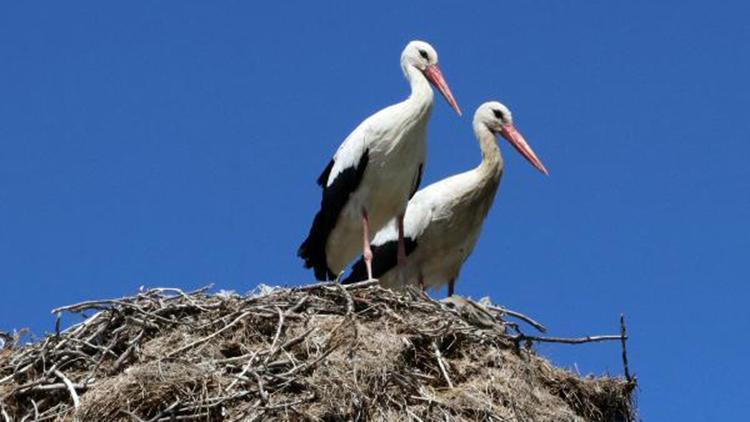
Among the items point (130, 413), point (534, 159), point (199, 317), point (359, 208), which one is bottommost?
point (130, 413)

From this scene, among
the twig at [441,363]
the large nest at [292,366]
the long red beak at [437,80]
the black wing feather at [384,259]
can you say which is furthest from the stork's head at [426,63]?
the twig at [441,363]

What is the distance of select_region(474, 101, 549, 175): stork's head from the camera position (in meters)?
11.4

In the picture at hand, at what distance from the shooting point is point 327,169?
34.7 feet

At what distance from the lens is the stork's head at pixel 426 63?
10.8 metres

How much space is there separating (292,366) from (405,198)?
3.10m

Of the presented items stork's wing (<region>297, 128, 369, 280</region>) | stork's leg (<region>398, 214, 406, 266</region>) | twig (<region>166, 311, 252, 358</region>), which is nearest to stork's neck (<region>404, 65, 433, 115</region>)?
stork's wing (<region>297, 128, 369, 280</region>)

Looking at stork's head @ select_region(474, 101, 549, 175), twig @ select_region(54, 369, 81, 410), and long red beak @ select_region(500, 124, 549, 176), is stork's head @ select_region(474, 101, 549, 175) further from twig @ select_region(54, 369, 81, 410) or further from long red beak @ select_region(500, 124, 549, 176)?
twig @ select_region(54, 369, 81, 410)

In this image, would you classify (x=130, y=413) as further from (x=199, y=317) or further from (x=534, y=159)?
(x=534, y=159)

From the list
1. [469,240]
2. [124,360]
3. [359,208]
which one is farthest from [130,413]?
[469,240]

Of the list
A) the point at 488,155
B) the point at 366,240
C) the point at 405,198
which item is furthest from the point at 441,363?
the point at 488,155

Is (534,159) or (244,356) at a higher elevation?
(534,159)

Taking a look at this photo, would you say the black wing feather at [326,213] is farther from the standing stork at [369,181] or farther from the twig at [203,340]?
the twig at [203,340]

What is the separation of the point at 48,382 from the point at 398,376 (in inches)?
60.4

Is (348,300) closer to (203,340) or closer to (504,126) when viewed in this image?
(203,340)
